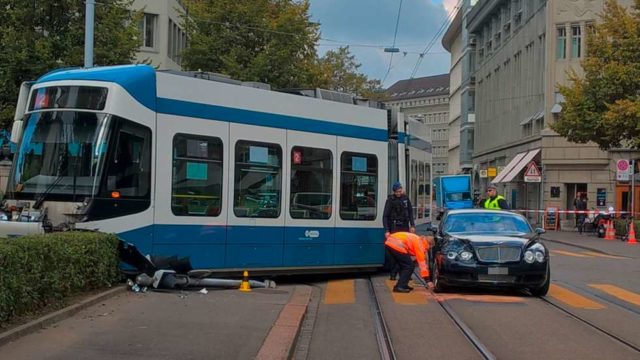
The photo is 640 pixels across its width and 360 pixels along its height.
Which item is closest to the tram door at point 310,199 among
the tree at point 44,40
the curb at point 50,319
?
the curb at point 50,319

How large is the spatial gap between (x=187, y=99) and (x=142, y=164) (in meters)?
1.33

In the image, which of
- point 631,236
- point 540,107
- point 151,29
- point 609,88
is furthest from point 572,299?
point 151,29

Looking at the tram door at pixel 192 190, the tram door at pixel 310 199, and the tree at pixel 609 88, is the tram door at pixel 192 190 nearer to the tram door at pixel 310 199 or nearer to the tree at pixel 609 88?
the tram door at pixel 310 199

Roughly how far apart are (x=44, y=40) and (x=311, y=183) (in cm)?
1157

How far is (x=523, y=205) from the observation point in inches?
1836

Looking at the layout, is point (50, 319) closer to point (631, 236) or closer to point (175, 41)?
point (631, 236)

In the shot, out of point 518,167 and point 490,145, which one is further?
point 490,145

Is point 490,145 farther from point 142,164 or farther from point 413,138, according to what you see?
point 142,164

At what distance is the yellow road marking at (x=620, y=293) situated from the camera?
1182 cm

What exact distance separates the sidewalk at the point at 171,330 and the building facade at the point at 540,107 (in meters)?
32.4

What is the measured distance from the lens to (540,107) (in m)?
42.8

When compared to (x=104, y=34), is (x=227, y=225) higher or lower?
lower

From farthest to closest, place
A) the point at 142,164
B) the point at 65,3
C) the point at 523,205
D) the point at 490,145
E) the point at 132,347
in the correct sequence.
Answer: the point at 490,145 < the point at 523,205 < the point at 65,3 < the point at 142,164 < the point at 132,347

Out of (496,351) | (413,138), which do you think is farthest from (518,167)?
(496,351)
